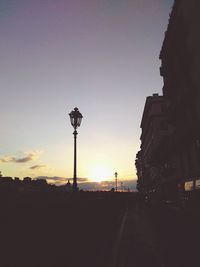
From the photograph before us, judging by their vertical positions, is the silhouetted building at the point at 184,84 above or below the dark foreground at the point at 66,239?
above

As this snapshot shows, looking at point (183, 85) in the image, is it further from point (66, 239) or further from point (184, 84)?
point (66, 239)

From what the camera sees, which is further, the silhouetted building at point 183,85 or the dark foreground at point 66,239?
the silhouetted building at point 183,85

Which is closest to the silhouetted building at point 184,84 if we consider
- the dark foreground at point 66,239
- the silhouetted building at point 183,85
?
the silhouetted building at point 183,85

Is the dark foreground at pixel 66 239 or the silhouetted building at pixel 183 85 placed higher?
the silhouetted building at pixel 183 85

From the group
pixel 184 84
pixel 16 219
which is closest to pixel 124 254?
pixel 16 219

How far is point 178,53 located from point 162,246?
30447 mm

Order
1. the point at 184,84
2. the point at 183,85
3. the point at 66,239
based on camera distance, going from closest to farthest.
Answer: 1. the point at 66,239
2. the point at 184,84
3. the point at 183,85

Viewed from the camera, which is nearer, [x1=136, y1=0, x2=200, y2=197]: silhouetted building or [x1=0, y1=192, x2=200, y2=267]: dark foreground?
[x1=0, y1=192, x2=200, y2=267]: dark foreground

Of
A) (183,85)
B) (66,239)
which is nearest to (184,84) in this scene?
(183,85)

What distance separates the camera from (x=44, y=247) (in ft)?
24.9

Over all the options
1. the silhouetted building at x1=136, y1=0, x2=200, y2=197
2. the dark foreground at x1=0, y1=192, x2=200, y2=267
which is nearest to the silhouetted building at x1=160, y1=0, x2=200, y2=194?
the silhouetted building at x1=136, y1=0, x2=200, y2=197

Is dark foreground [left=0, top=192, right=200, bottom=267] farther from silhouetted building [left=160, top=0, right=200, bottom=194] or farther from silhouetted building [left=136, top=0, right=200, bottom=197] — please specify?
silhouetted building [left=160, top=0, right=200, bottom=194]

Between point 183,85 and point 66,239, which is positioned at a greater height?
point 183,85

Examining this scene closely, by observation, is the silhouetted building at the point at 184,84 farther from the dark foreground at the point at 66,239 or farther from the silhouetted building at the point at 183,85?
the dark foreground at the point at 66,239
